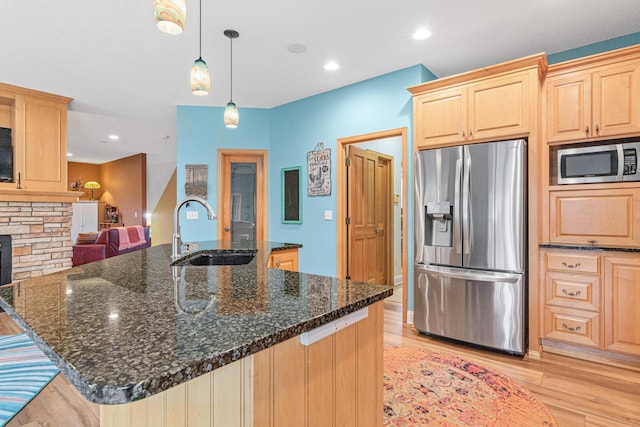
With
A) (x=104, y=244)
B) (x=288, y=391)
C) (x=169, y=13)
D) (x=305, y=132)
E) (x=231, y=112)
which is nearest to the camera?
(x=288, y=391)

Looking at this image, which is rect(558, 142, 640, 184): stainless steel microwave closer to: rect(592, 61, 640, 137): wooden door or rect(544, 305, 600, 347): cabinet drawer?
rect(592, 61, 640, 137): wooden door

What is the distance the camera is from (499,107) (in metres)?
2.75

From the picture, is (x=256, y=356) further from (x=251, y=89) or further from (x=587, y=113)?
(x=251, y=89)

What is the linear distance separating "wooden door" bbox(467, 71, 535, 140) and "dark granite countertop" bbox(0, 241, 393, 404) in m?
2.20

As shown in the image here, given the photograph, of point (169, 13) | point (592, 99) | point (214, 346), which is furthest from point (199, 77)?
point (592, 99)

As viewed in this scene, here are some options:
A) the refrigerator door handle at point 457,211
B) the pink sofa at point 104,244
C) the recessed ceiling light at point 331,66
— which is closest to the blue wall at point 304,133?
the recessed ceiling light at point 331,66

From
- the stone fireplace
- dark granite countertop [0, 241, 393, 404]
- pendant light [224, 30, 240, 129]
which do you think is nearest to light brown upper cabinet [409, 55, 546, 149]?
pendant light [224, 30, 240, 129]

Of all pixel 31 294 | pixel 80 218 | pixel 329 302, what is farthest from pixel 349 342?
pixel 80 218

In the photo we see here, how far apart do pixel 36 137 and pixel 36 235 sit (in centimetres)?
121

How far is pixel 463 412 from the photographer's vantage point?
1.87 m

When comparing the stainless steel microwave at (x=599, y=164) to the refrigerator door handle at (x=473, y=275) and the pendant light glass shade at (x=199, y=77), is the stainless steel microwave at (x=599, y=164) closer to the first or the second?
the refrigerator door handle at (x=473, y=275)

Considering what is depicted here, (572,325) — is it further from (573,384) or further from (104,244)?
(104,244)

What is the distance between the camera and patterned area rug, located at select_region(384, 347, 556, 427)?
71.2 inches

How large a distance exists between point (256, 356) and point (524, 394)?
2.08 meters
